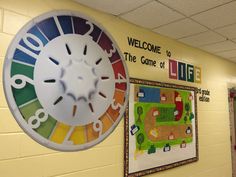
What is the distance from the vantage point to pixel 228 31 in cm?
306

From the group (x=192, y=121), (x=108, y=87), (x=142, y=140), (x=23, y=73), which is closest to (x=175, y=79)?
Result: (x=192, y=121)

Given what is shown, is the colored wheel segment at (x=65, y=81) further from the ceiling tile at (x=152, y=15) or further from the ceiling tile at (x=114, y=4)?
the ceiling tile at (x=152, y=15)

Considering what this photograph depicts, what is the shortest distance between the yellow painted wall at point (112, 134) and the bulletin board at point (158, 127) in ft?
0.36

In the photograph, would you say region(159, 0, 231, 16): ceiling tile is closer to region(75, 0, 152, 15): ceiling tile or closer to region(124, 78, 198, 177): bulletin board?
region(75, 0, 152, 15): ceiling tile

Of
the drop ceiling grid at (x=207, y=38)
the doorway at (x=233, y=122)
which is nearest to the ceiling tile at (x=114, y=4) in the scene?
the drop ceiling grid at (x=207, y=38)

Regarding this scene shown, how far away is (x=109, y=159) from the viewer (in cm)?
238

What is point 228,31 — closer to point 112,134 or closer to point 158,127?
point 158,127

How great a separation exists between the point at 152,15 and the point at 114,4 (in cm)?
48

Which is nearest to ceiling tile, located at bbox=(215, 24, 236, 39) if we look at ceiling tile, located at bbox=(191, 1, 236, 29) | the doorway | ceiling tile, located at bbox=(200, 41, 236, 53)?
ceiling tile, located at bbox=(191, 1, 236, 29)

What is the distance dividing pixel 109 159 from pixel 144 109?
2.33ft

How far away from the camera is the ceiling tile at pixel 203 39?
125 inches

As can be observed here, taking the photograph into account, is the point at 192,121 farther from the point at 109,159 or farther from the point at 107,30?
the point at 107,30

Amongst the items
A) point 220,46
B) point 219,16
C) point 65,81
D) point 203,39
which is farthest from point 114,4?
point 220,46

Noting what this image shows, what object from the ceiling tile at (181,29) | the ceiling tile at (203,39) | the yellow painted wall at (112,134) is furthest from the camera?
the ceiling tile at (203,39)
